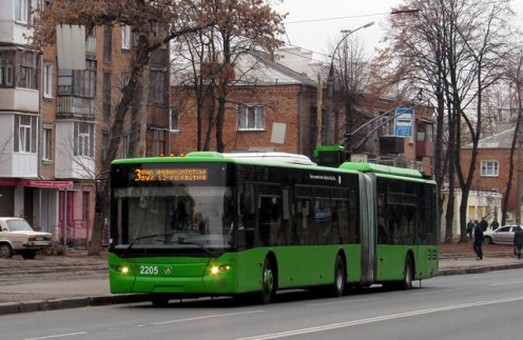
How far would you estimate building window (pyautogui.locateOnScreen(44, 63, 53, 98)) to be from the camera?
60.8 metres

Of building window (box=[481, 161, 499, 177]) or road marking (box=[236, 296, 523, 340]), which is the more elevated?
building window (box=[481, 161, 499, 177])

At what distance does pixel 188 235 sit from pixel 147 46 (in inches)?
900

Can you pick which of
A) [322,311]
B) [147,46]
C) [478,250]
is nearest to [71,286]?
[322,311]

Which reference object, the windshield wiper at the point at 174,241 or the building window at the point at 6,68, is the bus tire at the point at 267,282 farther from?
the building window at the point at 6,68

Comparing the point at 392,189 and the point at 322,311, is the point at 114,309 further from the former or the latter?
the point at 392,189

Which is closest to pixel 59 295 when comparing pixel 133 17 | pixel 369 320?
pixel 369 320

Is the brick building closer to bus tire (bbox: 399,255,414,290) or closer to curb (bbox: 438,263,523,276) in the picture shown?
curb (bbox: 438,263,523,276)

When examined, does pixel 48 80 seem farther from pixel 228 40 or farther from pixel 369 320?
pixel 369 320

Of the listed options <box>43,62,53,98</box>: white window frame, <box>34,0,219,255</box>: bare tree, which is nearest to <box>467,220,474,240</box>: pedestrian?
<box>43,62,53,98</box>: white window frame

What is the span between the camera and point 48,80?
6109 centimetres

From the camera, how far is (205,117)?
252ft

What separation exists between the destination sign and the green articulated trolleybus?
18 millimetres

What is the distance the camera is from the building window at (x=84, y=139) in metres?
62.4

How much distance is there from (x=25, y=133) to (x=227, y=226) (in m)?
37.0
